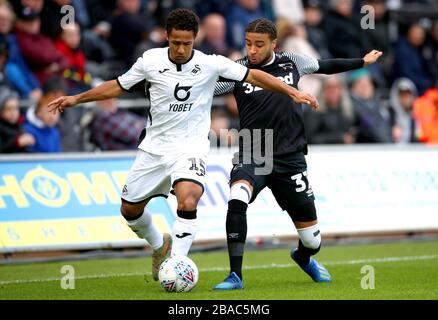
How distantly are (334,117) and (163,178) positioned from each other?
878 cm

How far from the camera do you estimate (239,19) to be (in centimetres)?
2117

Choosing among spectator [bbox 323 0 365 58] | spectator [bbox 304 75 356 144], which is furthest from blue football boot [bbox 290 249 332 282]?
spectator [bbox 323 0 365 58]

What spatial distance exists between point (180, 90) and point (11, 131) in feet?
20.6

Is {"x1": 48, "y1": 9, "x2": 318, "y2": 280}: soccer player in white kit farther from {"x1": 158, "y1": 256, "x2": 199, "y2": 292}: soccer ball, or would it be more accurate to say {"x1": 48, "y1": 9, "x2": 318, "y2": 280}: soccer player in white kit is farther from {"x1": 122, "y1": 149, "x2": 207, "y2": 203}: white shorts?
{"x1": 158, "y1": 256, "x2": 199, "y2": 292}: soccer ball

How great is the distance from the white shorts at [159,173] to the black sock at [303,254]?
1.53m

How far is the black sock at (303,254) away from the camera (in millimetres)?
11492

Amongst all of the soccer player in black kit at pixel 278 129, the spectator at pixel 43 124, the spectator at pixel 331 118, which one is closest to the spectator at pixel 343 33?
the spectator at pixel 331 118

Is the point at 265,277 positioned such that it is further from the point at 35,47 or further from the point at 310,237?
the point at 35,47

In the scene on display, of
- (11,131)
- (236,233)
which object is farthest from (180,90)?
(11,131)

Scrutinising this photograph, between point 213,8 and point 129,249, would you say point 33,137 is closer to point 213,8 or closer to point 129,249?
point 129,249

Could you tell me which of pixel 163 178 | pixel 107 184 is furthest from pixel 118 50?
pixel 163 178
